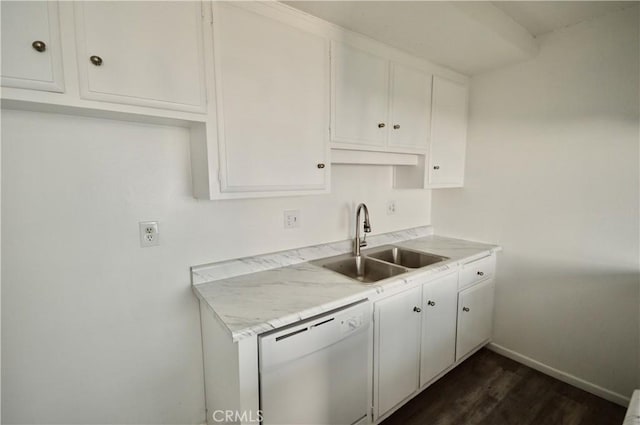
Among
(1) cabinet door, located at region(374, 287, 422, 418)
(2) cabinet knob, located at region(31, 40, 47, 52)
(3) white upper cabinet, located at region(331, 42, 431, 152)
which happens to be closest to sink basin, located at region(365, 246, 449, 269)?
(1) cabinet door, located at region(374, 287, 422, 418)

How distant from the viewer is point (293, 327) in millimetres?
1179

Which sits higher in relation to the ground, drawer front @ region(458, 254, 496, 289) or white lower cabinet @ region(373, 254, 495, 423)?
drawer front @ region(458, 254, 496, 289)

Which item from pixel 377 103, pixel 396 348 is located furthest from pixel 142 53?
pixel 396 348

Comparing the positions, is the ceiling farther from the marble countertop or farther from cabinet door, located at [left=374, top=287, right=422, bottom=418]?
cabinet door, located at [left=374, top=287, right=422, bottom=418]

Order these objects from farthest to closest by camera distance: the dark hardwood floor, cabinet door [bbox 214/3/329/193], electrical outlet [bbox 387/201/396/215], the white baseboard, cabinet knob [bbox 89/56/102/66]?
electrical outlet [bbox 387/201/396/215] < the white baseboard < the dark hardwood floor < cabinet door [bbox 214/3/329/193] < cabinet knob [bbox 89/56/102/66]

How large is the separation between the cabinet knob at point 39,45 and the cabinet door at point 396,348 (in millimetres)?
1601

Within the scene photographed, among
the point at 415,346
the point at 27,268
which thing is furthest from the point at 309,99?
the point at 415,346

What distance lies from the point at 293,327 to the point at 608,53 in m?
2.36

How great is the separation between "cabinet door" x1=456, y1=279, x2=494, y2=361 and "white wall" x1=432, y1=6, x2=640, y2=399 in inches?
4.9

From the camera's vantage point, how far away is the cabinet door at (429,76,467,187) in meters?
2.14

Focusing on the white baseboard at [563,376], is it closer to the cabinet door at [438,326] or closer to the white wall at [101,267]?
the cabinet door at [438,326]

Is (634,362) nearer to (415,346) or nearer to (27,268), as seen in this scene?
(415,346)

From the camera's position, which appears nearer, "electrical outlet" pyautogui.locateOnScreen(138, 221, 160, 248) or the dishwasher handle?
the dishwasher handle

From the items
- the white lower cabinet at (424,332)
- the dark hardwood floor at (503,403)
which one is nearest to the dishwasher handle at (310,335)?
the white lower cabinet at (424,332)
